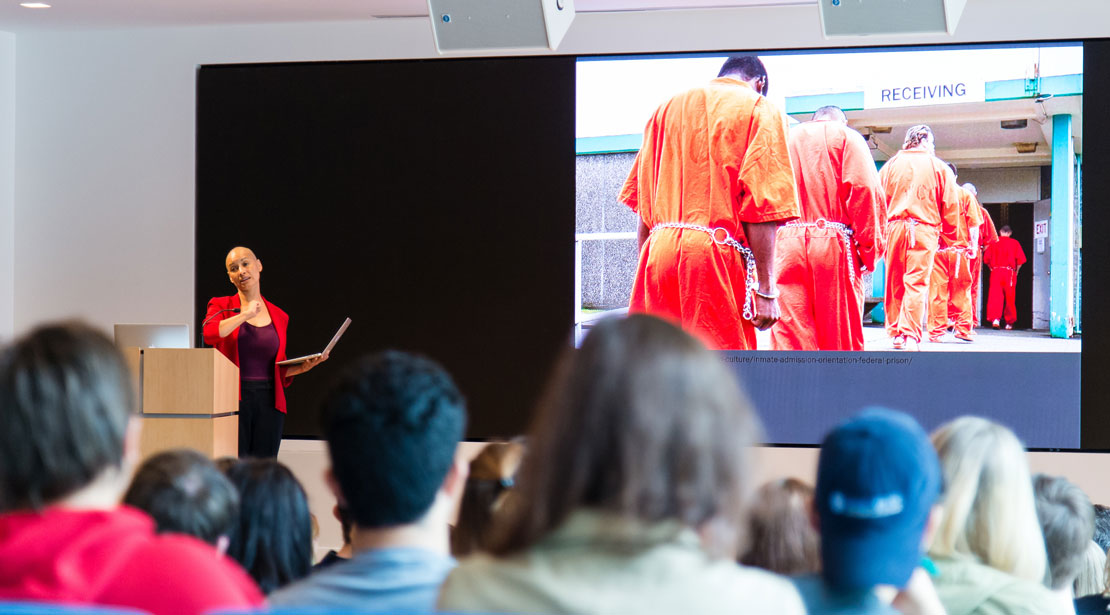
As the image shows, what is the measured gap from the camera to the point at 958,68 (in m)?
5.63

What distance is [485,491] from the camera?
6.17 ft

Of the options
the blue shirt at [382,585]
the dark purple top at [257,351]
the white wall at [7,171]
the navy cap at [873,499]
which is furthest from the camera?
the white wall at [7,171]

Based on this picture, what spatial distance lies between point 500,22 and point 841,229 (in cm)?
238

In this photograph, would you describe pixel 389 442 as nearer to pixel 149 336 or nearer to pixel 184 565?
pixel 184 565

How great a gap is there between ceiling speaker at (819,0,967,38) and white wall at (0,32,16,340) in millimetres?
4983

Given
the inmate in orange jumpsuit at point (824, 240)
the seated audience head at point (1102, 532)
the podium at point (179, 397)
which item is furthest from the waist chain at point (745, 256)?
the seated audience head at point (1102, 532)

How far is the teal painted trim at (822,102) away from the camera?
223 inches

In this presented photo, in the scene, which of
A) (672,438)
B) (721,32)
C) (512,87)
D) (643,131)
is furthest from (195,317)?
(672,438)

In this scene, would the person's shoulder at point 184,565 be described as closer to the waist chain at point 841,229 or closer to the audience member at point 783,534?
the audience member at point 783,534

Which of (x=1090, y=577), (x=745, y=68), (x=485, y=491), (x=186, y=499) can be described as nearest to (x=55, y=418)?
(x=186, y=499)

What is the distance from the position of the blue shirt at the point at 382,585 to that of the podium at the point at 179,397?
11.3 ft

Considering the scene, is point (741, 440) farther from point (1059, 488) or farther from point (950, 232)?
point (950, 232)

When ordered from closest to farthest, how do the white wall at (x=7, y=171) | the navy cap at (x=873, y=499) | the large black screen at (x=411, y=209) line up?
the navy cap at (x=873, y=499), the large black screen at (x=411, y=209), the white wall at (x=7, y=171)

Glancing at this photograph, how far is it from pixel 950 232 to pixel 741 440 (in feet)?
16.5
